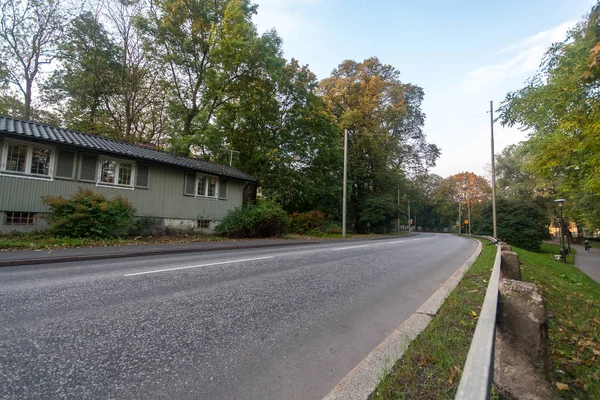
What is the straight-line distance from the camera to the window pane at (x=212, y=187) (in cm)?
1752

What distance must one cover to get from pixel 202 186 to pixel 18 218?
814 cm

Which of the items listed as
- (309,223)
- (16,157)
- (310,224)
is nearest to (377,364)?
(16,157)

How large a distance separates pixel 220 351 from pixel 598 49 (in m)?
→ 5.43

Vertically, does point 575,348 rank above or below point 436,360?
below

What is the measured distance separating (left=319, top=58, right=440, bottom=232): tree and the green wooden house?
17020 millimetres

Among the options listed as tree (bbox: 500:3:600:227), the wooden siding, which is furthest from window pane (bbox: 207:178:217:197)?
tree (bbox: 500:3:600:227)

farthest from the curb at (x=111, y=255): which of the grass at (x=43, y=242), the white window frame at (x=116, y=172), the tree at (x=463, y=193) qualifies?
the tree at (x=463, y=193)

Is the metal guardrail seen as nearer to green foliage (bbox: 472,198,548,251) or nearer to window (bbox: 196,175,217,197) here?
window (bbox: 196,175,217,197)

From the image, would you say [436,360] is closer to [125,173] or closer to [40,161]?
[40,161]

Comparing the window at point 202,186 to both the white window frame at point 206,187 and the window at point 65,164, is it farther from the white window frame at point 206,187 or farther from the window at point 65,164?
the window at point 65,164

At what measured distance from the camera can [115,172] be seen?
13578 millimetres

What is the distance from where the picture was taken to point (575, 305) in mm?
5367

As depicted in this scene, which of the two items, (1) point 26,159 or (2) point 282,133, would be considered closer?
(1) point 26,159

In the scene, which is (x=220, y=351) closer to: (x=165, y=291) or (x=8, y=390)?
(x=8, y=390)
